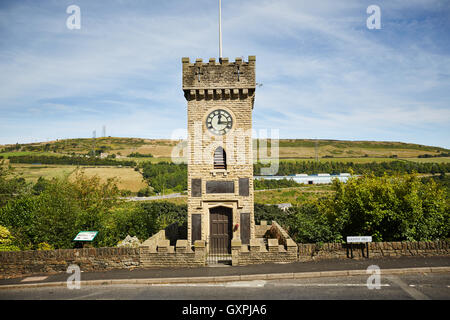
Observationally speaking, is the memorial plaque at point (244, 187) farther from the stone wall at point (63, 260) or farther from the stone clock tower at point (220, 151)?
the stone wall at point (63, 260)

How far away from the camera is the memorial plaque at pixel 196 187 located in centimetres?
1556

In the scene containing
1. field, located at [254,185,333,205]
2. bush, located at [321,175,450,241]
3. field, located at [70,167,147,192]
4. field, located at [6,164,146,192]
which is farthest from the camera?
field, located at [70,167,147,192]

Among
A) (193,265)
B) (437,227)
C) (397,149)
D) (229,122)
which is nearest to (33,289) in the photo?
(193,265)

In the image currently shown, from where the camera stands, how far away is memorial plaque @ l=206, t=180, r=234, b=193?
15602 mm

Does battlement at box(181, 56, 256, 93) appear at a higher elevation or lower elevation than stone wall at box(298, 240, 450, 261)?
higher

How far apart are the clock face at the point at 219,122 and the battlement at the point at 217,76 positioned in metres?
1.29

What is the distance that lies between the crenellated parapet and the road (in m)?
9.42

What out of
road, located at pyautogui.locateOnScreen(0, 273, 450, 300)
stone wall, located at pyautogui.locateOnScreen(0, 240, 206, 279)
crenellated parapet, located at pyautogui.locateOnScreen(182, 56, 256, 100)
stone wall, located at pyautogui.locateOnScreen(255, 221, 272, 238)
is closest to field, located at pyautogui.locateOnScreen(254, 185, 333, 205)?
stone wall, located at pyautogui.locateOnScreen(255, 221, 272, 238)

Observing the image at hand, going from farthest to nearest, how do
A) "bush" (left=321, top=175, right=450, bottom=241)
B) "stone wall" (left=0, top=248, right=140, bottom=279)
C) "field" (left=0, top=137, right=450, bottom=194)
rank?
"field" (left=0, top=137, right=450, bottom=194) < "bush" (left=321, top=175, right=450, bottom=241) < "stone wall" (left=0, top=248, right=140, bottom=279)

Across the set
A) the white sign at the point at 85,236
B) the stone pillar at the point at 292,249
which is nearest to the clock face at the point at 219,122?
the stone pillar at the point at 292,249

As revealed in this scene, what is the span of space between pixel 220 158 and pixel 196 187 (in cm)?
199

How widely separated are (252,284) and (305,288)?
1.89 m

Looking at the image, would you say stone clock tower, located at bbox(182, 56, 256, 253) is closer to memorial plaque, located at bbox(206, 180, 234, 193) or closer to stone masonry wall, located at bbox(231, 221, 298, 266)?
memorial plaque, located at bbox(206, 180, 234, 193)

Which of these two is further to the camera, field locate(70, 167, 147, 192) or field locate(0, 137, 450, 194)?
field locate(0, 137, 450, 194)
